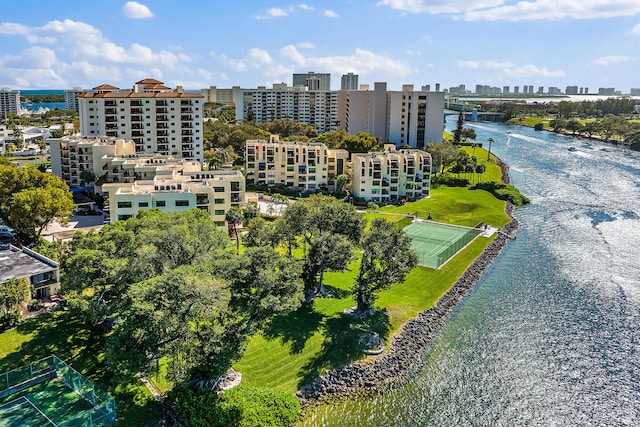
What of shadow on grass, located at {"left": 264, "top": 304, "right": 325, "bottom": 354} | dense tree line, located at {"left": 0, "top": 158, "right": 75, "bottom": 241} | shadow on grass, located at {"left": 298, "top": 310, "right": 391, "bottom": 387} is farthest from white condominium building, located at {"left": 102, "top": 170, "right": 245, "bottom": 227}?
shadow on grass, located at {"left": 298, "top": 310, "right": 391, "bottom": 387}

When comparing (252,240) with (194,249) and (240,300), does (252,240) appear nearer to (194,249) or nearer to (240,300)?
(194,249)

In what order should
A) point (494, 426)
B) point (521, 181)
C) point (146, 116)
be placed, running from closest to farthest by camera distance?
point (494, 426)
point (146, 116)
point (521, 181)

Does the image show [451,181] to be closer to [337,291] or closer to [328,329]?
[337,291]

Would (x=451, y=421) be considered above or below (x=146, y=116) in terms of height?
below

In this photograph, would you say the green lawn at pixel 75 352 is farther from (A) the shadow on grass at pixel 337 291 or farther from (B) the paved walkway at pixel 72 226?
(B) the paved walkway at pixel 72 226

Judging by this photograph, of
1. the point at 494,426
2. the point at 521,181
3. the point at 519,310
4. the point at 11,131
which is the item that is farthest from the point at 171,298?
the point at 11,131
